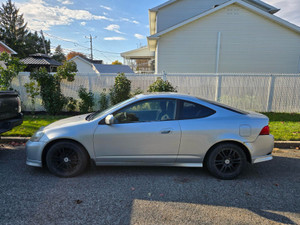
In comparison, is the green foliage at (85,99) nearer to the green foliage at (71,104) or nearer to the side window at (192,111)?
the green foliage at (71,104)

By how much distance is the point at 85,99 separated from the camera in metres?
8.25

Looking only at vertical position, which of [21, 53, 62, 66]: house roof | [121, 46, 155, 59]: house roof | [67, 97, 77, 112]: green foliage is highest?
[121, 46, 155, 59]: house roof

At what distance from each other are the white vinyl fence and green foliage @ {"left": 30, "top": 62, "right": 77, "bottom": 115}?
0.35 m

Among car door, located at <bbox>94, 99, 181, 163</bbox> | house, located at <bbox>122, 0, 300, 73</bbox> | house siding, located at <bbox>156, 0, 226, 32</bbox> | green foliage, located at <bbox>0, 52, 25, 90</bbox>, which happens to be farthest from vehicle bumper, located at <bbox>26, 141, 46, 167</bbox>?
house siding, located at <bbox>156, 0, 226, 32</bbox>

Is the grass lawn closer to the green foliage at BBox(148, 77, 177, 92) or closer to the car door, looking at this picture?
the car door

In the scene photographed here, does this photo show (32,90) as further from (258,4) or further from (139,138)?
(258,4)

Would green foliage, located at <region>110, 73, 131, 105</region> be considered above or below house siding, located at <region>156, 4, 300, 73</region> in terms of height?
below

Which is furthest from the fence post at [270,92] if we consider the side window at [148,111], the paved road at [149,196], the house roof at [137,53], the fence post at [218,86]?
the house roof at [137,53]

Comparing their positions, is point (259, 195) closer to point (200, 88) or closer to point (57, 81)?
point (200, 88)

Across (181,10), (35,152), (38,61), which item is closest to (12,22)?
(38,61)

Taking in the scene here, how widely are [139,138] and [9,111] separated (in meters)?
3.55

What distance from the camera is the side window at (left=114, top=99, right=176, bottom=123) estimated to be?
3.46m

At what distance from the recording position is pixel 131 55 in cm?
1812

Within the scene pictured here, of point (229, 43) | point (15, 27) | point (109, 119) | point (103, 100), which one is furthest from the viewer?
point (15, 27)
